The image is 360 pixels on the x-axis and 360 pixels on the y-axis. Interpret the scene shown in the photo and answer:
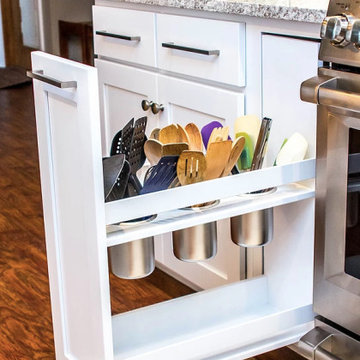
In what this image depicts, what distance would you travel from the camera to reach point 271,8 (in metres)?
1.56

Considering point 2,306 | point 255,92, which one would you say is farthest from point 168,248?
point 255,92

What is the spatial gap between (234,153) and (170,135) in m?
0.14

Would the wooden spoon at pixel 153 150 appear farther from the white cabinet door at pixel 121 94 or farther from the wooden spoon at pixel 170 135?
the white cabinet door at pixel 121 94

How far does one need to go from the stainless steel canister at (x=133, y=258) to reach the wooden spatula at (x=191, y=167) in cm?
13

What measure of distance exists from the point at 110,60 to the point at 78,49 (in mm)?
2526

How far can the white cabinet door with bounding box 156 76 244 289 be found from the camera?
5.84 feet

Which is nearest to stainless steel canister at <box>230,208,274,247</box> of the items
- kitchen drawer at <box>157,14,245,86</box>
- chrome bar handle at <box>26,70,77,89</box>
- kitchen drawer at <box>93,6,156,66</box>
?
kitchen drawer at <box>157,14,245,86</box>

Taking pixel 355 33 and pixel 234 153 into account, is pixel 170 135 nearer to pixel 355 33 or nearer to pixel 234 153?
pixel 234 153

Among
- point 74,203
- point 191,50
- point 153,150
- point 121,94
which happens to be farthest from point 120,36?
point 74,203

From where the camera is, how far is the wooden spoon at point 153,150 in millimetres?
1456

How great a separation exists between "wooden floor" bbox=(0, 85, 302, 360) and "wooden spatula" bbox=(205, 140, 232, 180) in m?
0.56

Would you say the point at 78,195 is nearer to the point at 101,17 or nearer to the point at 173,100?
the point at 173,100

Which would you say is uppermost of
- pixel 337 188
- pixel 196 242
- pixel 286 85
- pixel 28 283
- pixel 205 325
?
pixel 286 85

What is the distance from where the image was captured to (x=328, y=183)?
58.6 inches
